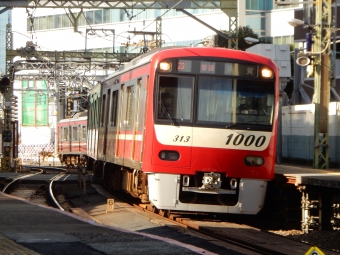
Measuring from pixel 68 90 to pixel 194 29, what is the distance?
1144 centimetres

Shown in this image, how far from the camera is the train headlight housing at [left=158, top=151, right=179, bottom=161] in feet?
49.8

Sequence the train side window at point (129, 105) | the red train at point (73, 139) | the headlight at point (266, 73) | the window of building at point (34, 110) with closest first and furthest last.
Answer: the headlight at point (266, 73), the train side window at point (129, 105), the red train at point (73, 139), the window of building at point (34, 110)

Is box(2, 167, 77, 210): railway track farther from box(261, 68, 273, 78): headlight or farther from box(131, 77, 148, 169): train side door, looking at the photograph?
box(261, 68, 273, 78): headlight

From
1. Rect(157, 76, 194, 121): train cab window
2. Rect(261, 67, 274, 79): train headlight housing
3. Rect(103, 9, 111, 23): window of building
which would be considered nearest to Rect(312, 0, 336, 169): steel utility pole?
Rect(261, 67, 274, 79): train headlight housing

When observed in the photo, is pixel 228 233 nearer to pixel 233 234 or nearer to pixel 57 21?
pixel 233 234

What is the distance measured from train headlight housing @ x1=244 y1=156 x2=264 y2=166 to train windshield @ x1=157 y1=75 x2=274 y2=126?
2.04 feet

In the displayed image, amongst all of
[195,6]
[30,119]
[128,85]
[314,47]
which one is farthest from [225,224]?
[30,119]

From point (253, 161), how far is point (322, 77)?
8.26 metres

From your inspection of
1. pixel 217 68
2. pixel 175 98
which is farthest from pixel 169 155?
pixel 217 68

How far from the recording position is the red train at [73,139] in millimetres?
41938

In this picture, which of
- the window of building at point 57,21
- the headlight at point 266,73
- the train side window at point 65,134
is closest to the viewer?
the headlight at point 266,73

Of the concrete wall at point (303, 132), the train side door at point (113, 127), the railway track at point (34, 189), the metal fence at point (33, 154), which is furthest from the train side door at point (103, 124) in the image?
the metal fence at point (33, 154)

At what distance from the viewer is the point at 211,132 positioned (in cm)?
1517

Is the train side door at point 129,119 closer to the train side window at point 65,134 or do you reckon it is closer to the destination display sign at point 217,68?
the destination display sign at point 217,68
